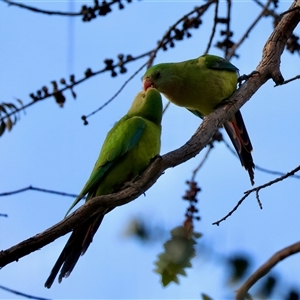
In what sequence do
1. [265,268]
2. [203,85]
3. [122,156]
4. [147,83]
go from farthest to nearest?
[147,83], [203,85], [122,156], [265,268]

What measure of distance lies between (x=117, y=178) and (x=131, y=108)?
78 cm

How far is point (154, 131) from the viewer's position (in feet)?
13.5

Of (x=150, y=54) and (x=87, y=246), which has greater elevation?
(x=150, y=54)

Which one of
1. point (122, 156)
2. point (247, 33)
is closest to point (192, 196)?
point (122, 156)

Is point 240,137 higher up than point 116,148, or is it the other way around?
point 240,137

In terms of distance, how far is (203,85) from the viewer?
4805mm

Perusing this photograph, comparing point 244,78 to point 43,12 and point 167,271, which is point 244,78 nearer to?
point 43,12

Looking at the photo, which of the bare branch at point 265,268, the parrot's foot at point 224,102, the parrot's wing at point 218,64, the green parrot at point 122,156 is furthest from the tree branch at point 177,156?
the bare branch at point 265,268

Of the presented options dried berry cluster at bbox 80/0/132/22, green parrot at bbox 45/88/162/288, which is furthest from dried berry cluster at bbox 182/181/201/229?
dried berry cluster at bbox 80/0/132/22

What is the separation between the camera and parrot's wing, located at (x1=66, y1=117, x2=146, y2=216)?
12.8ft

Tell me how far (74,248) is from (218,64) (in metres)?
2.24

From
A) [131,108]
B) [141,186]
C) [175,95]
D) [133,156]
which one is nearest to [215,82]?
[175,95]

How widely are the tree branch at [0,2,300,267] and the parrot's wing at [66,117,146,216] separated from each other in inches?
21.1

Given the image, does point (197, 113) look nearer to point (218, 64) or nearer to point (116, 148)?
point (218, 64)
